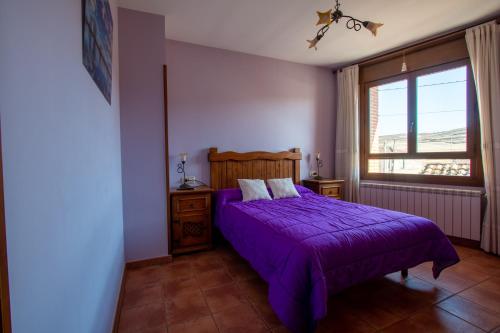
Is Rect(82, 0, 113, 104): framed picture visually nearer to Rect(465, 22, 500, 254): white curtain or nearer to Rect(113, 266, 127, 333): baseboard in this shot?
Rect(113, 266, 127, 333): baseboard

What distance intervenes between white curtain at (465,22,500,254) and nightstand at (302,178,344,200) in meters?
1.80

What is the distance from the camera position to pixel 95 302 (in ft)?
3.75

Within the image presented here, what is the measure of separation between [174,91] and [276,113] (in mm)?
1660

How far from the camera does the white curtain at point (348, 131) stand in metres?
4.14

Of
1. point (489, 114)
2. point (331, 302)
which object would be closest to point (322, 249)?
point (331, 302)

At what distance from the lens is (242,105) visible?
12.3 feet

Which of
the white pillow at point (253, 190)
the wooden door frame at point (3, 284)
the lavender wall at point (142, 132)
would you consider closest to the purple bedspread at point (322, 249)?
the white pillow at point (253, 190)

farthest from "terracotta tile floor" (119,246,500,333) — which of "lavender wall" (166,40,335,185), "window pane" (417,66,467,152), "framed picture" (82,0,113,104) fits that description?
"framed picture" (82,0,113,104)

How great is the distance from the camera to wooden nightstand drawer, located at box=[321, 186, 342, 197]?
3992 millimetres

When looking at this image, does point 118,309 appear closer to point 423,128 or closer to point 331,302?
point 331,302

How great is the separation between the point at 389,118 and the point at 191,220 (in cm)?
345

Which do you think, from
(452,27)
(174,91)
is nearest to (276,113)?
(174,91)

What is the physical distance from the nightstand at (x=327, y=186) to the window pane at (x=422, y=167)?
2.12 feet

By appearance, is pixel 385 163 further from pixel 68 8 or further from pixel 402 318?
pixel 68 8
